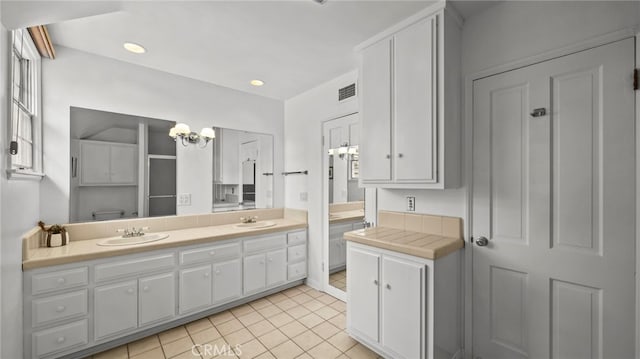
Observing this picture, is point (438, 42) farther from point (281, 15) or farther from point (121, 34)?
point (121, 34)

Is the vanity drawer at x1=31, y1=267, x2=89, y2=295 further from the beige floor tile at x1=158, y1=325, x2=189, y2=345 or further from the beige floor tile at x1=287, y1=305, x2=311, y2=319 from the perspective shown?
the beige floor tile at x1=287, y1=305, x2=311, y2=319

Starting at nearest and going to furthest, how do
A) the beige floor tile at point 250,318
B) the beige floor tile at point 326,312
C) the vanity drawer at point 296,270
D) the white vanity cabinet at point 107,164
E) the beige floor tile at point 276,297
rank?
the white vanity cabinet at point 107,164 < the beige floor tile at point 250,318 < the beige floor tile at point 326,312 < the beige floor tile at point 276,297 < the vanity drawer at point 296,270

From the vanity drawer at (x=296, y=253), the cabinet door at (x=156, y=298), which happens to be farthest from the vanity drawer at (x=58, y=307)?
the vanity drawer at (x=296, y=253)

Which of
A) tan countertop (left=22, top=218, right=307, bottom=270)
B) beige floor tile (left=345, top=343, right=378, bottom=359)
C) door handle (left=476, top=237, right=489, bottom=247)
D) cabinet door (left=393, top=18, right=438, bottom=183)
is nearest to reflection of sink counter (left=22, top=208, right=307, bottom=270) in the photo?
tan countertop (left=22, top=218, right=307, bottom=270)

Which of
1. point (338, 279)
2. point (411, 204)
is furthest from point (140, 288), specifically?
point (411, 204)

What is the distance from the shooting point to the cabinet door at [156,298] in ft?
7.14

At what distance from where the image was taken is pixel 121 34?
209 cm

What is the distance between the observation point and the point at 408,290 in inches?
68.6

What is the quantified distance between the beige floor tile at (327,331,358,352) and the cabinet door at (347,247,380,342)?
14cm

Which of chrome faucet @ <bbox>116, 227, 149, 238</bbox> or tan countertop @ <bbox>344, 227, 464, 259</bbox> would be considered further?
chrome faucet @ <bbox>116, 227, 149, 238</bbox>

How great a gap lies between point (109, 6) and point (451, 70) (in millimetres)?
2451

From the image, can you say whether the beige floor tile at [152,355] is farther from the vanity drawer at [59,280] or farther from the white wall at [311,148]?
the white wall at [311,148]

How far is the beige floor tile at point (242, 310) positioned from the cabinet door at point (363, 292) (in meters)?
1.18

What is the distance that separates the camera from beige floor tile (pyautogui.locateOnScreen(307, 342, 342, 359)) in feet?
6.57
